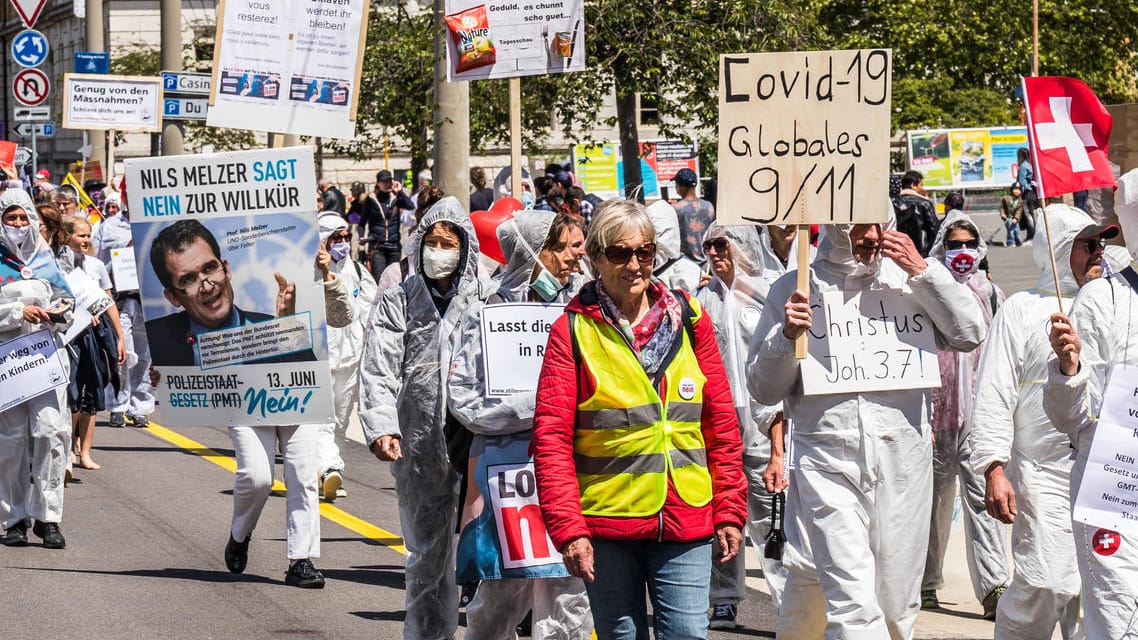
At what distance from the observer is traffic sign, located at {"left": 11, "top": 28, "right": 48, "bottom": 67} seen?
2772 centimetres

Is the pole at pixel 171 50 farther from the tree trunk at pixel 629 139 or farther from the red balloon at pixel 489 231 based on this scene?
the red balloon at pixel 489 231

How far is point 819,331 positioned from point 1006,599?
1232 mm

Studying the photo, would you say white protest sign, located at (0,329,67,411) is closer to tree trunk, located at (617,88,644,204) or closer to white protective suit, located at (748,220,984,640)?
white protective suit, located at (748,220,984,640)

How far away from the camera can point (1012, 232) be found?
36.2 m

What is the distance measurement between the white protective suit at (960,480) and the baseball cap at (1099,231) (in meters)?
1.91

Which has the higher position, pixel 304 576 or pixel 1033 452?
pixel 1033 452

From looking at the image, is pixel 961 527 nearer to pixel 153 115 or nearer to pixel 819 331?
pixel 819 331

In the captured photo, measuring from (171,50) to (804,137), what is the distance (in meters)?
16.1

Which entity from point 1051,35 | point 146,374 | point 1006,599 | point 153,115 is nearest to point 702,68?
point 146,374

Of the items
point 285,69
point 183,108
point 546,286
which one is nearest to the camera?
point 546,286

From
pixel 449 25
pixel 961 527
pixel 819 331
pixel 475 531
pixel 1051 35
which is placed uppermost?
pixel 1051 35

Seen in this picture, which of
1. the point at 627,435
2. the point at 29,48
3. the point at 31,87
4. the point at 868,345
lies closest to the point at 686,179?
the point at 868,345

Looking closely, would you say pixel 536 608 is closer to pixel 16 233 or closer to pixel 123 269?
pixel 16 233

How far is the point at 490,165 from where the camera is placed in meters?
50.6
